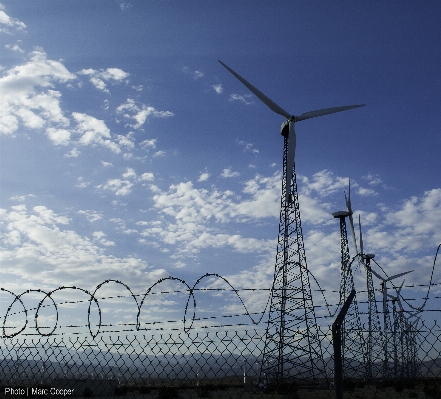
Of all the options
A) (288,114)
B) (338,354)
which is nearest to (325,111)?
(288,114)

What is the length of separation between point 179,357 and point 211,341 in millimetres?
1016

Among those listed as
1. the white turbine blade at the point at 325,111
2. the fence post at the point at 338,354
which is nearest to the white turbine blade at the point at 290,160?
the white turbine blade at the point at 325,111

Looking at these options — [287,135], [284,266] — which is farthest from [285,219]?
[287,135]

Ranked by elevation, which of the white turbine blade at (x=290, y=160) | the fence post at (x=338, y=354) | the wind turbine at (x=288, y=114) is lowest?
the fence post at (x=338, y=354)

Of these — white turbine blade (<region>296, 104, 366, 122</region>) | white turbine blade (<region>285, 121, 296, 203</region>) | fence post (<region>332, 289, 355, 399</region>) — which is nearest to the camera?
fence post (<region>332, 289, 355, 399</region>)

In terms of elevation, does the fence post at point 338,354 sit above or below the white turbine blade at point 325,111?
below

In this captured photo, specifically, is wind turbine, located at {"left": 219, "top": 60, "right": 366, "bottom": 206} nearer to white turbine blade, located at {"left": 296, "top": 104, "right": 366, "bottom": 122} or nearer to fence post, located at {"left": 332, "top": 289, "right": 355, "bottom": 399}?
white turbine blade, located at {"left": 296, "top": 104, "right": 366, "bottom": 122}

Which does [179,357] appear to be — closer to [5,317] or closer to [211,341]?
[211,341]

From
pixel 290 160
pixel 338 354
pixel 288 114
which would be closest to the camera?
pixel 338 354

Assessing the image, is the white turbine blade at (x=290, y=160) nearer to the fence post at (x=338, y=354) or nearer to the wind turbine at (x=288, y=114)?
the wind turbine at (x=288, y=114)

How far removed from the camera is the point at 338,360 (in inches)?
281

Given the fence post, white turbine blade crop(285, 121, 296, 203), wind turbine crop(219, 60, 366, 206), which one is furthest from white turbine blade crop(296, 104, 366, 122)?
the fence post

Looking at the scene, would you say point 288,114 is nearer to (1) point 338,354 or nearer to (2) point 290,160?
(2) point 290,160

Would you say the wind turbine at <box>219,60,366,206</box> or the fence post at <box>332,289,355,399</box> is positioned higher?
the wind turbine at <box>219,60,366,206</box>
